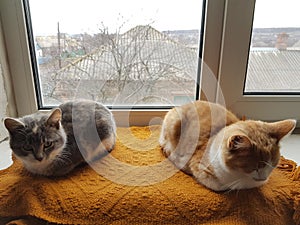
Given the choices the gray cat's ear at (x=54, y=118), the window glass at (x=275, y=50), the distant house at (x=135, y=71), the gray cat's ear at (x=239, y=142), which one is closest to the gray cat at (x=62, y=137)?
the gray cat's ear at (x=54, y=118)

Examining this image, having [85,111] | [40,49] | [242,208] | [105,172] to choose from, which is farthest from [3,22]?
[242,208]

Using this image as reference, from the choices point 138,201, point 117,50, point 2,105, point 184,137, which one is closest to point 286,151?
point 184,137

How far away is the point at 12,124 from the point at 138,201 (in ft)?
1.39

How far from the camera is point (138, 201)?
0.72 meters

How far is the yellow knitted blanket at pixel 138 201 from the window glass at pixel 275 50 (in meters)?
0.44

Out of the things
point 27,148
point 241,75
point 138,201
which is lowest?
point 138,201

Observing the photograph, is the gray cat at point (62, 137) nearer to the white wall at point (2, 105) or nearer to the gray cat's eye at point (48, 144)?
the gray cat's eye at point (48, 144)

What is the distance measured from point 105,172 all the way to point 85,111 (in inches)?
9.0

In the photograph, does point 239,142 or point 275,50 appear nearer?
point 239,142

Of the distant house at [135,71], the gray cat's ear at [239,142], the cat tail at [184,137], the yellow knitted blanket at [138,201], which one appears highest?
the distant house at [135,71]

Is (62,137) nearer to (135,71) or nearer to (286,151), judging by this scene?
(135,71)

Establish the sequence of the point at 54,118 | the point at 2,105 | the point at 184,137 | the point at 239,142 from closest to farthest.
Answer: the point at 239,142, the point at 54,118, the point at 184,137, the point at 2,105

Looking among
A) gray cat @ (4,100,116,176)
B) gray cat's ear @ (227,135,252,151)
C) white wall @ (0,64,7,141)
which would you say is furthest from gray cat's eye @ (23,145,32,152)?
gray cat's ear @ (227,135,252,151)

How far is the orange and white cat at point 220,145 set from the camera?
688 mm
